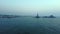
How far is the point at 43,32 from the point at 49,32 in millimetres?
417

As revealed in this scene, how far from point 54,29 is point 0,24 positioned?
3927mm

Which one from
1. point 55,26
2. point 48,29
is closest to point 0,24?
point 48,29

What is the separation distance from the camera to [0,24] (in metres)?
7.62

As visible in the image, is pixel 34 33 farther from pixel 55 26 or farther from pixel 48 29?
pixel 55 26

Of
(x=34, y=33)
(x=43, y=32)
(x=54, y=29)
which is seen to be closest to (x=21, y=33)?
(x=34, y=33)

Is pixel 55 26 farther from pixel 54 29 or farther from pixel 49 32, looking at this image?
pixel 49 32

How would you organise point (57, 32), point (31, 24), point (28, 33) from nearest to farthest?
point (28, 33) → point (57, 32) → point (31, 24)

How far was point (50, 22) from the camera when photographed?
761cm

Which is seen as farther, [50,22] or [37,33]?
[50,22]

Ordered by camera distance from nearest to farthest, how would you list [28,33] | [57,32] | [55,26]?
[28,33] → [57,32] → [55,26]

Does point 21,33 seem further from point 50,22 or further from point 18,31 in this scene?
point 50,22

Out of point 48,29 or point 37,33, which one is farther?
point 48,29

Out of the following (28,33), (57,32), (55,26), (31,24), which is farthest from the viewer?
(31,24)

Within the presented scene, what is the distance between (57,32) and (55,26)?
0.86m
